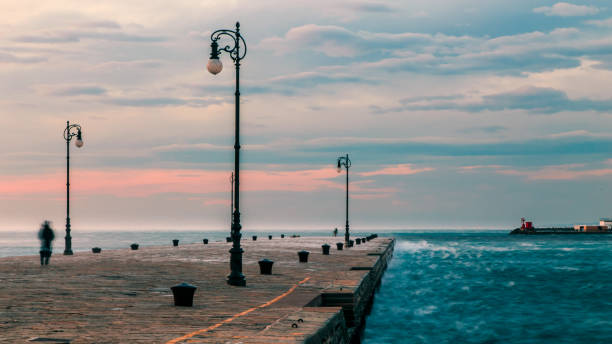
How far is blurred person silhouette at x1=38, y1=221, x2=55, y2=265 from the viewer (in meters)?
30.2

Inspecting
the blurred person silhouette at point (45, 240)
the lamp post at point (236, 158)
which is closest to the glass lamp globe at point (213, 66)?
the lamp post at point (236, 158)

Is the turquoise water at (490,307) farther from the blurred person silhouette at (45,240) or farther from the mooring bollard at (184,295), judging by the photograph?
the blurred person silhouette at (45,240)

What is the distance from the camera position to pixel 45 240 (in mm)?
31078

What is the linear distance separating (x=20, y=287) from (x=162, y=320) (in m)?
8.88

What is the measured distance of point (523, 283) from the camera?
152 ft

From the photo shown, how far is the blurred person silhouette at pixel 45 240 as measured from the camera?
30175 millimetres

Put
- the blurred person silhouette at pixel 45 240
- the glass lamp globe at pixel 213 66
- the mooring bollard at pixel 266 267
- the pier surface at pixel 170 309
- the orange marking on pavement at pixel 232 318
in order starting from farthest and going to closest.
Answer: the blurred person silhouette at pixel 45 240
the mooring bollard at pixel 266 267
the glass lamp globe at pixel 213 66
the pier surface at pixel 170 309
the orange marking on pavement at pixel 232 318

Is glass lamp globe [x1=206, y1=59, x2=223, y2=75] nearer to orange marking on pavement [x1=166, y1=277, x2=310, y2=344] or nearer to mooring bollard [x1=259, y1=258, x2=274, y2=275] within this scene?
orange marking on pavement [x1=166, y1=277, x2=310, y2=344]

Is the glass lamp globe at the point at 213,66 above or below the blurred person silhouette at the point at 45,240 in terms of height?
above

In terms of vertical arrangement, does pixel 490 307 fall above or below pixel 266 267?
below

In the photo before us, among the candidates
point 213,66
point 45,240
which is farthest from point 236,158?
point 45,240

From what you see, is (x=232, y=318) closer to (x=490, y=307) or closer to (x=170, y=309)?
(x=170, y=309)

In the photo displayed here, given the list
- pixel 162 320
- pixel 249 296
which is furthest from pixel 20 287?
pixel 162 320

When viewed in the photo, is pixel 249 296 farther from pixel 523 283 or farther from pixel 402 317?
pixel 523 283
